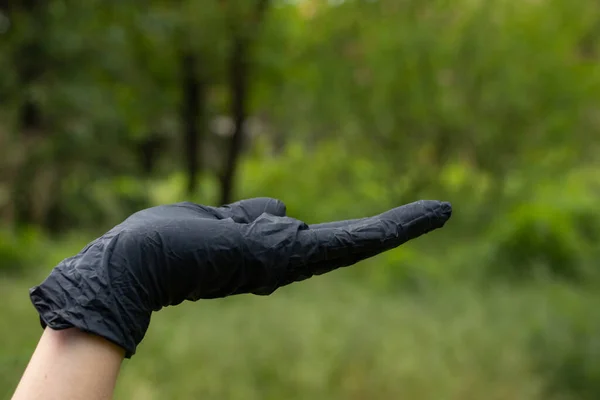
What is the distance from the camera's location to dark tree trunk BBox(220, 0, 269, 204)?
37.1ft

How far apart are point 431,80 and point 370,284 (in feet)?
14.5

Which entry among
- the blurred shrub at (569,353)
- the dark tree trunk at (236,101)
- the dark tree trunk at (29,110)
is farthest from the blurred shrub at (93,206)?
the blurred shrub at (569,353)

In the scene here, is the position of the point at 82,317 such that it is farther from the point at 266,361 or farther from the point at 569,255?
the point at 569,255

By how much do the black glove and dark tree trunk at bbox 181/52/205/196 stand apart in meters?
12.3

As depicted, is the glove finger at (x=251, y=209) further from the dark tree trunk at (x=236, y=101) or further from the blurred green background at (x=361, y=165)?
the dark tree trunk at (x=236, y=101)

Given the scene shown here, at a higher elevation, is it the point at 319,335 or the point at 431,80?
the point at 431,80

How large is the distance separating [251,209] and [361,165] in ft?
33.1

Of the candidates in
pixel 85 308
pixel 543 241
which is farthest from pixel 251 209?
pixel 543 241

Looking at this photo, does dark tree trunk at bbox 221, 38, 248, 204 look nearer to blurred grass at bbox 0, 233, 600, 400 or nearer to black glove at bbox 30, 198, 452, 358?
blurred grass at bbox 0, 233, 600, 400

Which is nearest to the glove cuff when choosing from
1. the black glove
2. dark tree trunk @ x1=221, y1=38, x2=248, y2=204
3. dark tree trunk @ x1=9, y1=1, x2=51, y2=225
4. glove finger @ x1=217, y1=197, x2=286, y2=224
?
the black glove

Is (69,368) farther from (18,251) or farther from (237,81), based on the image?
(237,81)

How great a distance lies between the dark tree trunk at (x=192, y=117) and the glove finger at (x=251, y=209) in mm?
11988

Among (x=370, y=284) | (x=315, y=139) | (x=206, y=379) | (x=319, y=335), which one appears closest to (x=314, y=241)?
(x=206, y=379)

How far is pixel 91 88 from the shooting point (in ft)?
29.9
